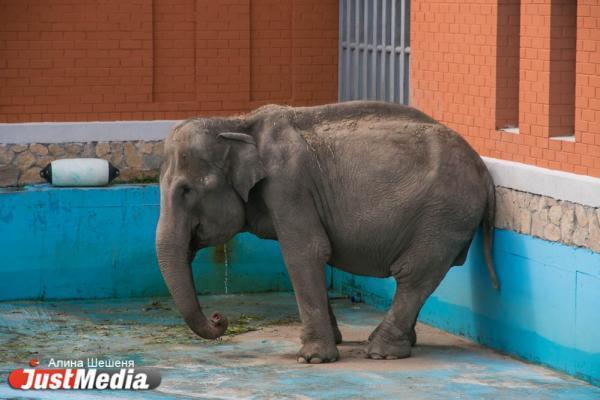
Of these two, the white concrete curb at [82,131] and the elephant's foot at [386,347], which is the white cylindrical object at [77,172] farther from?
the elephant's foot at [386,347]

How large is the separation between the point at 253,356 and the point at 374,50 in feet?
14.1

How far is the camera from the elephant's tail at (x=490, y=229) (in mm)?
12484

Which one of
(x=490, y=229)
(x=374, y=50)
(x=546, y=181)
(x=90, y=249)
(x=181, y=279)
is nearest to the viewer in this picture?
(x=546, y=181)

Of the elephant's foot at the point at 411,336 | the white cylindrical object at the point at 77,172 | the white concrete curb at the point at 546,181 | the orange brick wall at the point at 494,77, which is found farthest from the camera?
the white cylindrical object at the point at 77,172

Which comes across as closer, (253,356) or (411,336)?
(253,356)

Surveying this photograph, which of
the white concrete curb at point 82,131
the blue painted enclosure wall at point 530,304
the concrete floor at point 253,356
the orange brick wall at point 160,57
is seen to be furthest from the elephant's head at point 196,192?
the orange brick wall at point 160,57

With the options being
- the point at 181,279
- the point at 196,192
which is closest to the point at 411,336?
the point at 181,279

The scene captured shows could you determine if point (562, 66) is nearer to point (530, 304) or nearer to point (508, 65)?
point (508, 65)

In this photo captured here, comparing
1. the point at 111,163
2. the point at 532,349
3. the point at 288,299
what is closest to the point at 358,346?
the point at 532,349

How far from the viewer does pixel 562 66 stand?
39.7ft

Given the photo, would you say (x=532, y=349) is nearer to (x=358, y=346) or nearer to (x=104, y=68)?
(x=358, y=346)

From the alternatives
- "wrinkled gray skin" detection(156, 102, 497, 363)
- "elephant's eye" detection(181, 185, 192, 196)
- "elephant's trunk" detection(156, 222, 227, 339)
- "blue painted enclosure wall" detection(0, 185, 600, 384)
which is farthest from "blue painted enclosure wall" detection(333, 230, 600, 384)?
"elephant's eye" detection(181, 185, 192, 196)

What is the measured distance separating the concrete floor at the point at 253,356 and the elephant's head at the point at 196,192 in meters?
0.55

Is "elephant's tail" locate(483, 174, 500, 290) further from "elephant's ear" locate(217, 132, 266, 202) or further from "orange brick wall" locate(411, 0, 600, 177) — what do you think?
"elephant's ear" locate(217, 132, 266, 202)
